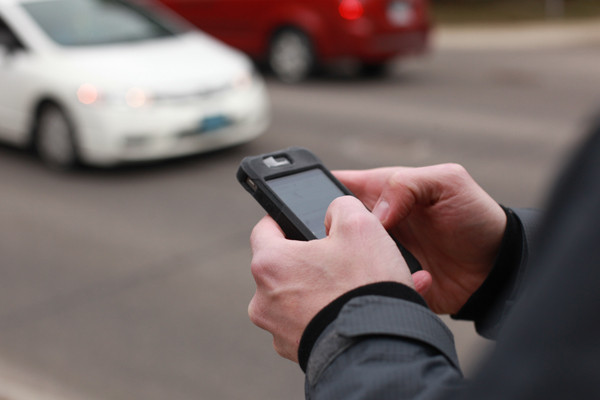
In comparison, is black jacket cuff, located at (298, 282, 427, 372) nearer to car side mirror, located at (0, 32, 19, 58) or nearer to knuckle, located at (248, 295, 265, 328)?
knuckle, located at (248, 295, 265, 328)

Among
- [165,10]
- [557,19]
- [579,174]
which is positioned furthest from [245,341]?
[557,19]

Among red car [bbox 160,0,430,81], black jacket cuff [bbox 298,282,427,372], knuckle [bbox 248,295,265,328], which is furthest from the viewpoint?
red car [bbox 160,0,430,81]

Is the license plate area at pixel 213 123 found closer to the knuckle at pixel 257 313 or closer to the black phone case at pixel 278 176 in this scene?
the black phone case at pixel 278 176

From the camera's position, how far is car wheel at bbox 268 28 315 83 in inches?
428

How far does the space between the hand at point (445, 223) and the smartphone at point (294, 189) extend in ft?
0.30

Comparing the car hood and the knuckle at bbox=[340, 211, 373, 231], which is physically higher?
the knuckle at bbox=[340, 211, 373, 231]

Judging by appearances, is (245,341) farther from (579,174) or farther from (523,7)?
(523,7)

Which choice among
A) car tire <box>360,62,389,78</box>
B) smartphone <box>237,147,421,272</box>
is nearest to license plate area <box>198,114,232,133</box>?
car tire <box>360,62,389,78</box>

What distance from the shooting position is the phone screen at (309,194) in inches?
53.7

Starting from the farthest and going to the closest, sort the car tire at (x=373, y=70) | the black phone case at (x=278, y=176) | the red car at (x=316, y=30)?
the car tire at (x=373, y=70), the red car at (x=316, y=30), the black phone case at (x=278, y=176)

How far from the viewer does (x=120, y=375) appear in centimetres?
351

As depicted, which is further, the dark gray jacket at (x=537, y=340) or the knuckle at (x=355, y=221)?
the knuckle at (x=355, y=221)

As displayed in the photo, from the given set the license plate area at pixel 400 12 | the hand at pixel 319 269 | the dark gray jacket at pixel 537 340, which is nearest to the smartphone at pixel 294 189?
the hand at pixel 319 269

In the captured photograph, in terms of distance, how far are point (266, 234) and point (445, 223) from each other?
0.38 metres
